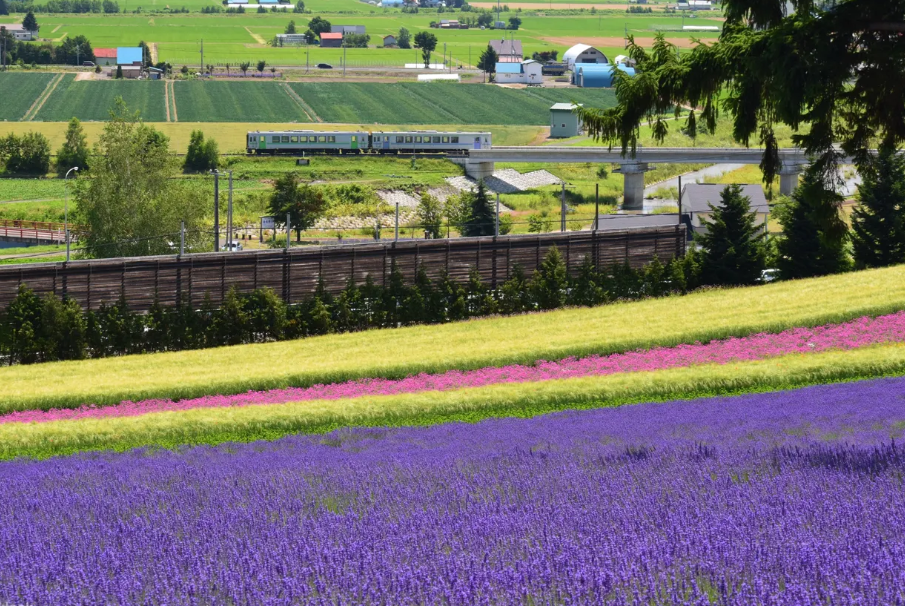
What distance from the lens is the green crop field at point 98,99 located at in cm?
11763

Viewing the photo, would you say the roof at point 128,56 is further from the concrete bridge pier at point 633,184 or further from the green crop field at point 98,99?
the concrete bridge pier at point 633,184

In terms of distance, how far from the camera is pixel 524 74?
16225cm

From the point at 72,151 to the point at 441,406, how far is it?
81.1 metres

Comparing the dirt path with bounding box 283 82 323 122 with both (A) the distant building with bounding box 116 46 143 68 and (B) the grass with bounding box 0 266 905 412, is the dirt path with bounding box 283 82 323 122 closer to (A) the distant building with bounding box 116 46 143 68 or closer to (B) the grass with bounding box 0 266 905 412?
(A) the distant building with bounding box 116 46 143 68

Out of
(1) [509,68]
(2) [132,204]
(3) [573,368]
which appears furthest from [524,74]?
(3) [573,368]

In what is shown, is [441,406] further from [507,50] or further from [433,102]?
[507,50]

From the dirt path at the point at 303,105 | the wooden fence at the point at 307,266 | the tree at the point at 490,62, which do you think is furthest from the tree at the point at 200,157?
the tree at the point at 490,62

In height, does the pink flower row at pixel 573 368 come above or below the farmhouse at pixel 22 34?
below

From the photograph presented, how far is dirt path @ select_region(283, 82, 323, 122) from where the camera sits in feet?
409

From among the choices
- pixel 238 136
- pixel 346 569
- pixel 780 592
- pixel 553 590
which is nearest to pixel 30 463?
pixel 346 569

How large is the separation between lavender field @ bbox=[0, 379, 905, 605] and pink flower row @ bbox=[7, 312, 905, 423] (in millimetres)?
9513

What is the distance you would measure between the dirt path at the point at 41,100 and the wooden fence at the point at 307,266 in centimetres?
8867

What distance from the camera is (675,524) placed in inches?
303

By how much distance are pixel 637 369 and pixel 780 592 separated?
20.1 metres
